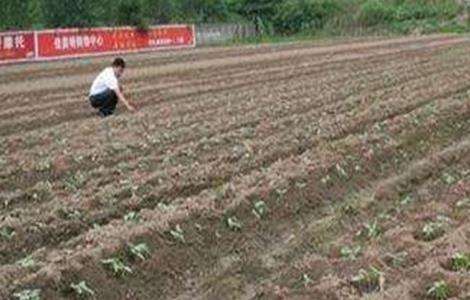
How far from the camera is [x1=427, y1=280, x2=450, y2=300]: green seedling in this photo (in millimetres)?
7633

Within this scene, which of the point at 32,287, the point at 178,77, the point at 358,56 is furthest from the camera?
the point at 358,56

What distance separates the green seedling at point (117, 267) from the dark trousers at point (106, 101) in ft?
36.3

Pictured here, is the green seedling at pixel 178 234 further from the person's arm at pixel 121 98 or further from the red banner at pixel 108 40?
the red banner at pixel 108 40

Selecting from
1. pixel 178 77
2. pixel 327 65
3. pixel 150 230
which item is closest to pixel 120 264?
pixel 150 230

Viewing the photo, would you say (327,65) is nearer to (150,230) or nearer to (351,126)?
(351,126)

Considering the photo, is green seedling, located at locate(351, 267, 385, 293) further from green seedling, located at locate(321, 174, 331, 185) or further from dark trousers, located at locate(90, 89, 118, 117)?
dark trousers, located at locate(90, 89, 118, 117)

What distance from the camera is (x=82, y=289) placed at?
27.5ft

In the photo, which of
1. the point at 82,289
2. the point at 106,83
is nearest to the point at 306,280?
the point at 82,289

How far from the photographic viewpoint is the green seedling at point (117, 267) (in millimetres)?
8844

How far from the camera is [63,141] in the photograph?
16484 millimetres

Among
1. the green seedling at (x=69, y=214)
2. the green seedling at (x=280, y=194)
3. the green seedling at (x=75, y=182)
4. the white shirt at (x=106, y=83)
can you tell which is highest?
the green seedling at (x=69, y=214)

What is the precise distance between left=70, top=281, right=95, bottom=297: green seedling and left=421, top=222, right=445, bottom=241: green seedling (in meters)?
3.18

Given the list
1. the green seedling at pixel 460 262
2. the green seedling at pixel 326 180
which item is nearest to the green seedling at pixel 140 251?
the green seedling at pixel 460 262

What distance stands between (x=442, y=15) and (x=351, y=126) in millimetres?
61560
